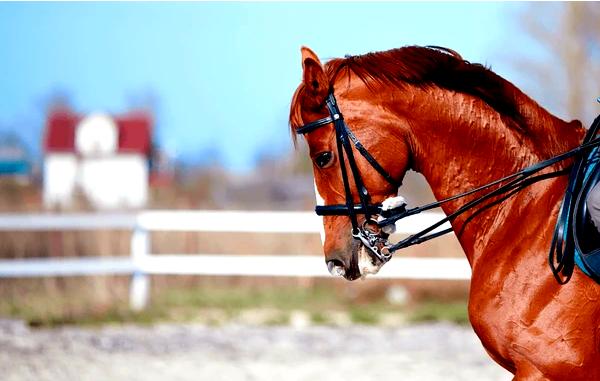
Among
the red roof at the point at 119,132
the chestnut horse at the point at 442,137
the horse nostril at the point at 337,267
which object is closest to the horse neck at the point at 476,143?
the chestnut horse at the point at 442,137

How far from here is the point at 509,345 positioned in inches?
126

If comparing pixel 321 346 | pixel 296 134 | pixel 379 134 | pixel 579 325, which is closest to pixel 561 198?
pixel 579 325

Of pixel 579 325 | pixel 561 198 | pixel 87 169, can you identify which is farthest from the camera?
pixel 87 169

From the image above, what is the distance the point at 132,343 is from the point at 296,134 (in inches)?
217

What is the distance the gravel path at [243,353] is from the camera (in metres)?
6.95

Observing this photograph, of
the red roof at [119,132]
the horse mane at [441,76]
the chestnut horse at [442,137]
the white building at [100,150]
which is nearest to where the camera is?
the chestnut horse at [442,137]

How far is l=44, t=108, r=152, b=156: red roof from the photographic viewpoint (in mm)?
56562

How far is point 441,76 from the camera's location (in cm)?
357

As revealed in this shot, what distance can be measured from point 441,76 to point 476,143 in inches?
12.5

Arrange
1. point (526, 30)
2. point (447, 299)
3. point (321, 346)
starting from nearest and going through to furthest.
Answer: point (321, 346)
point (447, 299)
point (526, 30)

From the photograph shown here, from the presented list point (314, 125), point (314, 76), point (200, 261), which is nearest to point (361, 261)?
point (314, 125)

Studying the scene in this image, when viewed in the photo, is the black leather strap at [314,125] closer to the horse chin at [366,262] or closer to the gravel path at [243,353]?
the horse chin at [366,262]

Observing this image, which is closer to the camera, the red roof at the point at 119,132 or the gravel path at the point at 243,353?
the gravel path at the point at 243,353

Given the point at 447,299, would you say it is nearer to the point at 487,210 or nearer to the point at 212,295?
the point at 212,295
